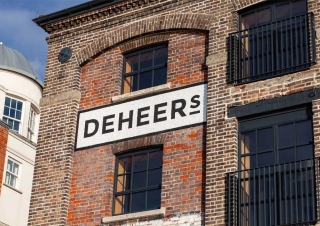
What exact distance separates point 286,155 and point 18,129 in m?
18.5

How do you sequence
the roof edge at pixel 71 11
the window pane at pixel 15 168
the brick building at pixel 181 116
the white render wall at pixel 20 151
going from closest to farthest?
the brick building at pixel 181 116 < the roof edge at pixel 71 11 < the white render wall at pixel 20 151 < the window pane at pixel 15 168

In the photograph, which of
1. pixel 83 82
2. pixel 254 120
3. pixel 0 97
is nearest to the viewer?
pixel 254 120

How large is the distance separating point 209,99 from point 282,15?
8.85ft

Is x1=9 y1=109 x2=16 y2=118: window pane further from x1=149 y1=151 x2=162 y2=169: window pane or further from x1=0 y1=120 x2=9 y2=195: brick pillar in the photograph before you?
x1=149 y1=151 x2=162 y2=169: window pane

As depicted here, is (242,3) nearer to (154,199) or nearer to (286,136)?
(286,136)

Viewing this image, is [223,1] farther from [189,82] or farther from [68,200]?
[68,200]

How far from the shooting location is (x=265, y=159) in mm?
16703

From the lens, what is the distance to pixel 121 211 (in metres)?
18.1

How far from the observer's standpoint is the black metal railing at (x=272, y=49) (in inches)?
680

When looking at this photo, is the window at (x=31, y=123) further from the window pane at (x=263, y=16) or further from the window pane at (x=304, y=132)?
the window pane at (x=304, y=132)

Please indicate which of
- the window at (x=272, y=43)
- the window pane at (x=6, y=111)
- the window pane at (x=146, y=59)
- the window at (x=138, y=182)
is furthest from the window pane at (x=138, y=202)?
the window pane at (x=6, y=111)

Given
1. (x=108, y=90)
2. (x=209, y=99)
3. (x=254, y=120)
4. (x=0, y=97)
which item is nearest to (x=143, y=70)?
(x=108, y=90)

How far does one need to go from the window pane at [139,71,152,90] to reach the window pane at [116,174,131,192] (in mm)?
2446

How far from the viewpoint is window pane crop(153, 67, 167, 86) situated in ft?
63.0
